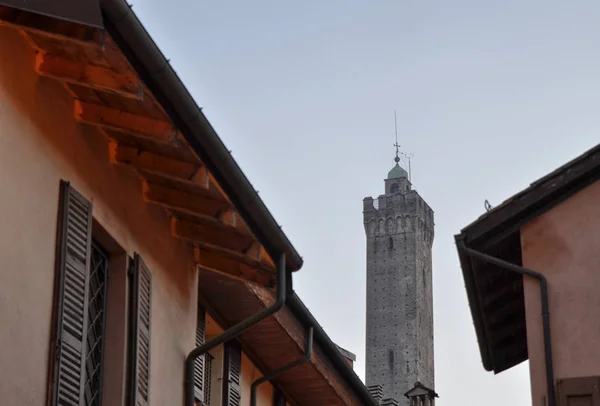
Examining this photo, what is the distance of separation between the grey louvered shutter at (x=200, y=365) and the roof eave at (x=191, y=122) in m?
2.46

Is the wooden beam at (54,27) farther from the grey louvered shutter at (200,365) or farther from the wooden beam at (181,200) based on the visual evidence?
the grey louvered shutter at (200,365)

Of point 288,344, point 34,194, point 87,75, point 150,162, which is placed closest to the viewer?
point 34,194

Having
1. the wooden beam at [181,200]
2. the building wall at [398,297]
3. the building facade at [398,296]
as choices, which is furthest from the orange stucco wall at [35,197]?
the building facade at [398,296]

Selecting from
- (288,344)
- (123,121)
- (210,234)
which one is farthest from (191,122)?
(288,344)

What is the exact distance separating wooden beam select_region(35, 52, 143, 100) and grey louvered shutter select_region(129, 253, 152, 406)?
79.4 inches

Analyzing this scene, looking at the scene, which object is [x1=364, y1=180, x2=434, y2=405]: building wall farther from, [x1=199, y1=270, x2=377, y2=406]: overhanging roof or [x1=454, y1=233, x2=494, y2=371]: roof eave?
[x1=454, y1=233, x2=494, y2=371]: roof eave

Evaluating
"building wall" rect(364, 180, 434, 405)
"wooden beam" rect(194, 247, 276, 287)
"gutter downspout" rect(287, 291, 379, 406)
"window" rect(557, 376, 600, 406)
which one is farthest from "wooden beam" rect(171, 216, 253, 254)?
"building wall" rect(364, 180, 434, 405)

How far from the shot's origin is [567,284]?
1161 cm

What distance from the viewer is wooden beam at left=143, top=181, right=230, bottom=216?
33.3 ft

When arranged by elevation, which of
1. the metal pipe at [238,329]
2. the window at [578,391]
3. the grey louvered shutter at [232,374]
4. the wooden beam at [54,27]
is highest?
the wooden beam at [54,27]

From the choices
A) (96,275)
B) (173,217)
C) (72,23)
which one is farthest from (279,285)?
(72,23)

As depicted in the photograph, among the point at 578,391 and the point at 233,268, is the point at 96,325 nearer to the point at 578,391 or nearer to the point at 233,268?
the point at 233,268

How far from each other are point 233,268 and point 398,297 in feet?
316

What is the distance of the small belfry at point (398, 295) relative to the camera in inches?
4144
